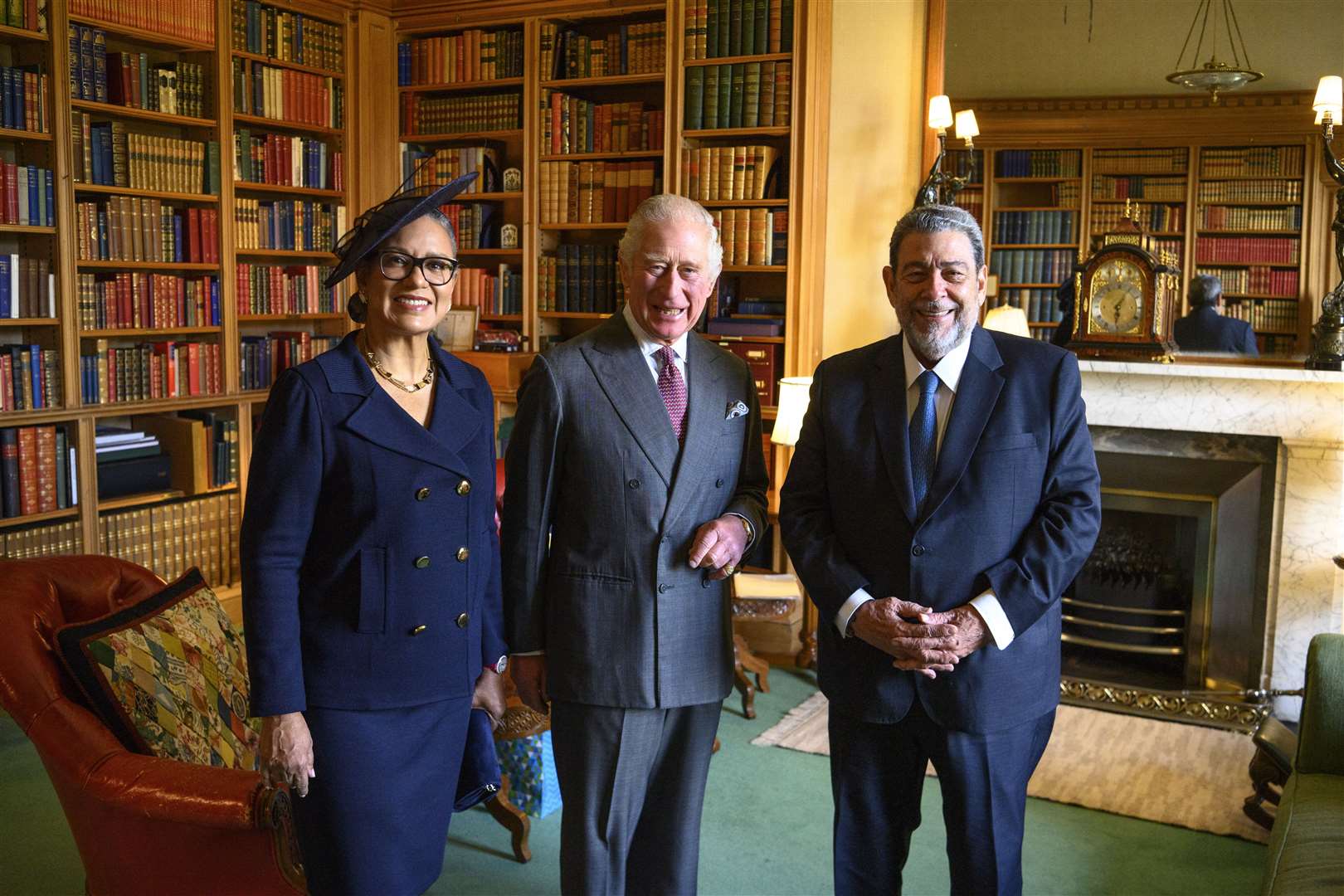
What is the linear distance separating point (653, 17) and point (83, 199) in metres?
2.50

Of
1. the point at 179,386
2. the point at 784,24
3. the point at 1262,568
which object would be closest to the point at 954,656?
the point at 1262,568

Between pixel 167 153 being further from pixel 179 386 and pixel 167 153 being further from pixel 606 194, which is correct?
pixel 606 194

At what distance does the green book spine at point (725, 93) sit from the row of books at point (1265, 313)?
203cm

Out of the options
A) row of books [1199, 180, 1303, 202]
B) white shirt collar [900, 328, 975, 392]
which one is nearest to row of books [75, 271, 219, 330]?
white shirt collar [900, 328, 975, 392]

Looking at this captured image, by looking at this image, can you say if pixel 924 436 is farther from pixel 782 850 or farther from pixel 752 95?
pixel 752 95

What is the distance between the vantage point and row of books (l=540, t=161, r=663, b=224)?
17.2 feet

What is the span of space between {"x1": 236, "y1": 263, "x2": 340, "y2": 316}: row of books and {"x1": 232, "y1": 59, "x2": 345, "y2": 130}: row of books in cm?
67

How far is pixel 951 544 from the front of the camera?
2.03 meters

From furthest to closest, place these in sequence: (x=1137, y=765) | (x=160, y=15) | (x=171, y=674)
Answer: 1. (x=160, y=15)
2. (x=1137, y=765)
3. (x=171, y=674)

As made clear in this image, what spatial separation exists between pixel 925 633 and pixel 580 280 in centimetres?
367

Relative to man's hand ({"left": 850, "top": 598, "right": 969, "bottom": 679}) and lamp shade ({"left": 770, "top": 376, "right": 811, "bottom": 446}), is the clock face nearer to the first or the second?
lamp shade ({"left": 770, "top": 376, "right": 811, "bottom": 446})

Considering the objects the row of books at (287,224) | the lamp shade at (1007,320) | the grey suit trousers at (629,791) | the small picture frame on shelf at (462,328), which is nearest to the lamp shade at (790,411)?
the lamp shade at (1007,320)

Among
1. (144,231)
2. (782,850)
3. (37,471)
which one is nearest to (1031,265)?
(782,850)

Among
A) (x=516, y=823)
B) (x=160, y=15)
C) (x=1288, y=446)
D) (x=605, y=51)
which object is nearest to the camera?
(x=516, y=823)
